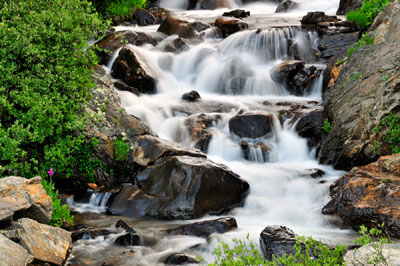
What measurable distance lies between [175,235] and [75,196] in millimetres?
2980

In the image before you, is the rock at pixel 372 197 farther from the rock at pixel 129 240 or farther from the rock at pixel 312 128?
the rock at pixel 129 240

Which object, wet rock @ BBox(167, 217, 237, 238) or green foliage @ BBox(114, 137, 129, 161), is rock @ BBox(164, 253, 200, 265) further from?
green foliage @ BBox(114, 137, 129, 161)

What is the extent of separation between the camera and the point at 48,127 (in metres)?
8.43

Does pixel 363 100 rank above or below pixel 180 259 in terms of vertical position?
above

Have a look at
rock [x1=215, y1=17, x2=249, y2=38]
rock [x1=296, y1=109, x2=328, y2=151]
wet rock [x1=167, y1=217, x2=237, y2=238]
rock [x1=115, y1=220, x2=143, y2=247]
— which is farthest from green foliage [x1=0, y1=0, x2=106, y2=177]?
rock [x1=215, y1=17, x2=249, y2=38]

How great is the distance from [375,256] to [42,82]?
7.36m

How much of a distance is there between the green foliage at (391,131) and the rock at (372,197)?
801 mm

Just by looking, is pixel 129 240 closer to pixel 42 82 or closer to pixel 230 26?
pixel 42 82

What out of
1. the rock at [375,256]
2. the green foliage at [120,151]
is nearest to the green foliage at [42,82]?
the green foliage at [120,151]

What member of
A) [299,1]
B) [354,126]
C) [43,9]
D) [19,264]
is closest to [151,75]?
[43,9]

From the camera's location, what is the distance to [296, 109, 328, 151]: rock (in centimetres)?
1132

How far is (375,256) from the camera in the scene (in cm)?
324

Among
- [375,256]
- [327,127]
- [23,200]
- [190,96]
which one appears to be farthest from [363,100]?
[23,200]

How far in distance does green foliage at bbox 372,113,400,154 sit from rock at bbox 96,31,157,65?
10.7m
